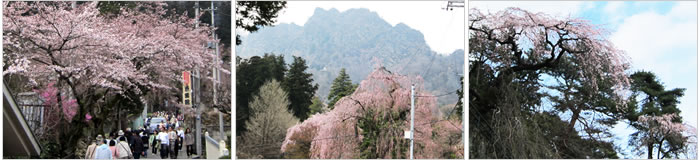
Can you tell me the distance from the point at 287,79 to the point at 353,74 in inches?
24.1

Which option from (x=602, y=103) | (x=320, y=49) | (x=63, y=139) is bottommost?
(x=63, y=139)

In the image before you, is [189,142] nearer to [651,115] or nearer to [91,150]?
[91,150]

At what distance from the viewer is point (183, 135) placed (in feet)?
15.4

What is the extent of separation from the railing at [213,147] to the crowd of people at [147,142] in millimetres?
116

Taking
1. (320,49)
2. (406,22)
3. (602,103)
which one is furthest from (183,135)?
(602,103)

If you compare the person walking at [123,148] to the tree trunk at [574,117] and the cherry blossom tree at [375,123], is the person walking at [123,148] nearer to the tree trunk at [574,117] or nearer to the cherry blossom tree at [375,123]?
the cherry blossom tree at [375,123]

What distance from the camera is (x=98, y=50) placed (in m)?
4.67

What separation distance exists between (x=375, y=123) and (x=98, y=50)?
2.48 metres

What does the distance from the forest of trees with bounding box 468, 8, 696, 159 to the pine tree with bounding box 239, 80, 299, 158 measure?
5.51 ft

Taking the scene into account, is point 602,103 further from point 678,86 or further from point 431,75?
point 431,75

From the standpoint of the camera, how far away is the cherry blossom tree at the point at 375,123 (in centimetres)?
501

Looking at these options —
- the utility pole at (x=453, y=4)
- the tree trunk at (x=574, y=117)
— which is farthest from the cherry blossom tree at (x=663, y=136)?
the utility pole at (x=453, y=4)

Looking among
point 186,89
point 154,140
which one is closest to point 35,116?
point 154,140

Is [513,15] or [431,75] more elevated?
[513,15]
